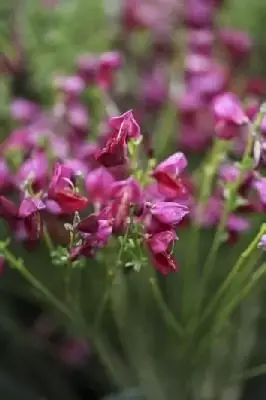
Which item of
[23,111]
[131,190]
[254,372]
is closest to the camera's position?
[131,190]

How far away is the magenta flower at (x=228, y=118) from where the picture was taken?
1.67 feet

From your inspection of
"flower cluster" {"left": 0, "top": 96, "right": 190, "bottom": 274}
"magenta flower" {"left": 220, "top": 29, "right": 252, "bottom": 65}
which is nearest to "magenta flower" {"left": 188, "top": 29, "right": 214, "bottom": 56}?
"magenta flower" {"left": 220, "top": 29, "right": 252, "bottom": 65}

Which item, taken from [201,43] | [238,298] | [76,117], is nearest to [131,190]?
[238,298]

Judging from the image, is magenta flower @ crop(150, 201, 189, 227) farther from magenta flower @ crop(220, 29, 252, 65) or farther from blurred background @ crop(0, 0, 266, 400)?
magenta flower @ crop(220, 29, 252, 65)

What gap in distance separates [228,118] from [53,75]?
252 millimetres

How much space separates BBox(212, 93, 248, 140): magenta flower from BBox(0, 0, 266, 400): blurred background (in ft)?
0.67

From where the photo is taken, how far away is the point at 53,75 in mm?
719

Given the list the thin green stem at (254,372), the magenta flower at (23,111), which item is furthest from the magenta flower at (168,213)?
the magenta flower at (23,111)

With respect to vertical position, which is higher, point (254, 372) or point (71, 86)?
point (71, 86)

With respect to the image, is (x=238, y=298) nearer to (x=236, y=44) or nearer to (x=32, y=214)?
(x=32, y=214)

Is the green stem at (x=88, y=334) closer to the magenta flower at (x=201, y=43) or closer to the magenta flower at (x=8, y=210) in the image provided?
the magenta flower at (x=8, y=210)

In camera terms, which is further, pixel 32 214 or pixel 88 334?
pixel 88 334

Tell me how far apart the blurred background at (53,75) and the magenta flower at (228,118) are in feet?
0.67

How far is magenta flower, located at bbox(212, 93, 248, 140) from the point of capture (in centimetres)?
51
